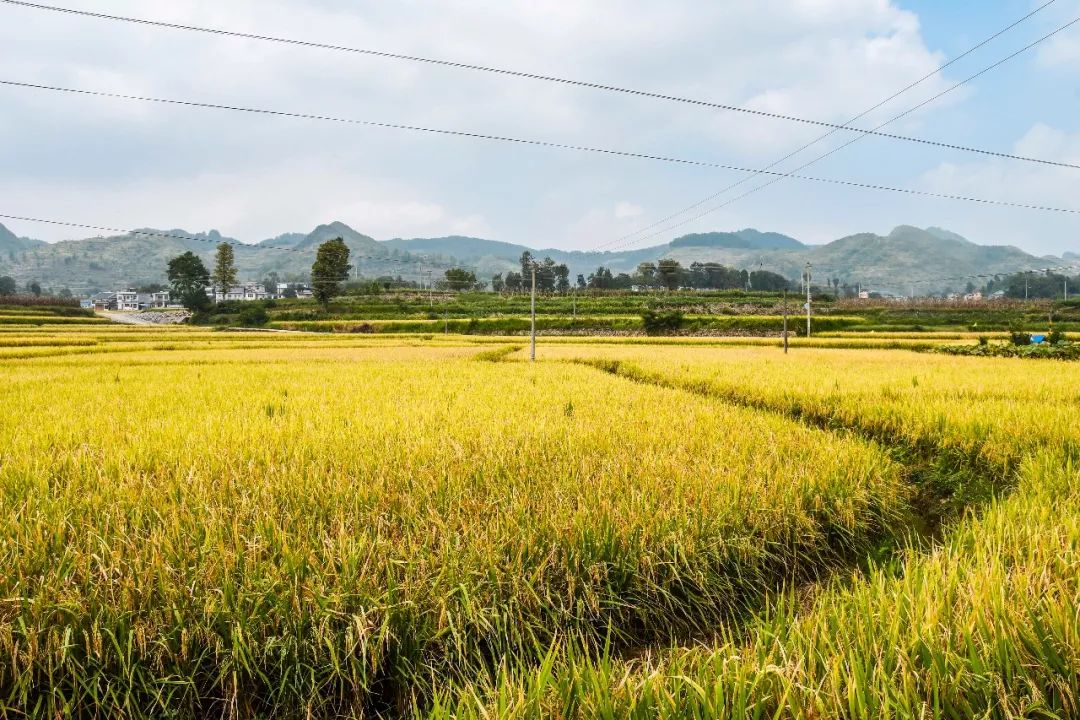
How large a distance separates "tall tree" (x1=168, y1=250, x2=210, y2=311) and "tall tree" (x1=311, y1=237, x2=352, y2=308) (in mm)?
20768

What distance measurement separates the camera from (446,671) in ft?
8.57

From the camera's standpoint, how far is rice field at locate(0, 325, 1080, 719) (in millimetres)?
1998

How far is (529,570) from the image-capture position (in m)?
3.09

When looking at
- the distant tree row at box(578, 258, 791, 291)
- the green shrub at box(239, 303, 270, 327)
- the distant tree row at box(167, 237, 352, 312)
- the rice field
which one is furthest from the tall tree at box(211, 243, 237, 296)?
the rice field

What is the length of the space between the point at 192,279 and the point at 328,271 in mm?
28427

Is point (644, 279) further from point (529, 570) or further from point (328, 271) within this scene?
point (529, 570)

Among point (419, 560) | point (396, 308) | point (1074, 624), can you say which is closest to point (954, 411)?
point (1074, 624)

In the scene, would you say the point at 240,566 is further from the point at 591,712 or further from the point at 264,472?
the point at 591,712

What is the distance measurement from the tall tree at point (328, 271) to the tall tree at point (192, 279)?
20.8m

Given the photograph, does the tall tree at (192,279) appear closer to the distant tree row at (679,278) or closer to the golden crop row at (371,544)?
the distant tree row at (679,278)

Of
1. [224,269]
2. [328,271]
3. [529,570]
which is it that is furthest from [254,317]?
[529,570]

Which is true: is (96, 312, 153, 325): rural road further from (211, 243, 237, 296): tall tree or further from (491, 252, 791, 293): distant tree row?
(491, 252, 791, 293): distant tree row

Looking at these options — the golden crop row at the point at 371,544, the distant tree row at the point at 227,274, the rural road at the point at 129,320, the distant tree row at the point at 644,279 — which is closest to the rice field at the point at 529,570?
the golden crop row at the point at 371,544

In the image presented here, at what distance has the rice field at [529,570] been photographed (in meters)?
2.00
